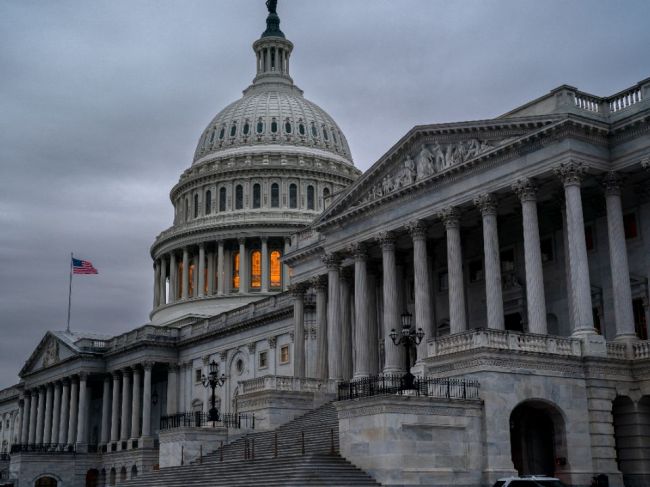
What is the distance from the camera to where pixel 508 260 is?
56.8 meters

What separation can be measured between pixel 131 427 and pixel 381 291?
4338cm

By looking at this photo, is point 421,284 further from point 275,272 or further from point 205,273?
point 205,273

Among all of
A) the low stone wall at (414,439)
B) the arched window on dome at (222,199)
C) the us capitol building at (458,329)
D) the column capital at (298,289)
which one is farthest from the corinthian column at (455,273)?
the arched window on dome at (222,199)

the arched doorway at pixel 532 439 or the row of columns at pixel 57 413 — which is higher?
the row of columns at pixel 57 413

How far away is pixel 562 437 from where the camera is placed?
4200cm

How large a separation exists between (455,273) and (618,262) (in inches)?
361

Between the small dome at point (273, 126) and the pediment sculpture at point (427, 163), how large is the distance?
6462cm

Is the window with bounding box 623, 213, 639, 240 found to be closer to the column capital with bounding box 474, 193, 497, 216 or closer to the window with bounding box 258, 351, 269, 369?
the column capital with bounding box 474, 193, 497, 216

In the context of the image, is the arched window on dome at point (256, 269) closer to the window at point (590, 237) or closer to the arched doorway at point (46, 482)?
the arched doorway at point (46, 482)

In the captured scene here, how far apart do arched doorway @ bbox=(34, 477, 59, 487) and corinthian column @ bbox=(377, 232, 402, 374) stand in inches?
1973

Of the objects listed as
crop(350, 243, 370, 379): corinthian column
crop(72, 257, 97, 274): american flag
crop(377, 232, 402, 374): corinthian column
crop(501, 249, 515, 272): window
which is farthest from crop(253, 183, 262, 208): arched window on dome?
crop(501, 249, 515, 272): window

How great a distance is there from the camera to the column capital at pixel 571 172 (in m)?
46.3

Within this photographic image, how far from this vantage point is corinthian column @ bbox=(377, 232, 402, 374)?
186 ft

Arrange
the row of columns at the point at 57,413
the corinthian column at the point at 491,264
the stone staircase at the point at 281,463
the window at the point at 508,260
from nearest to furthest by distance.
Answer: the stone staircase at the point at 281,463, the corinthian column at the point at 491,264, the window at the point at 508,260, the row of columns at the point at 57,413
